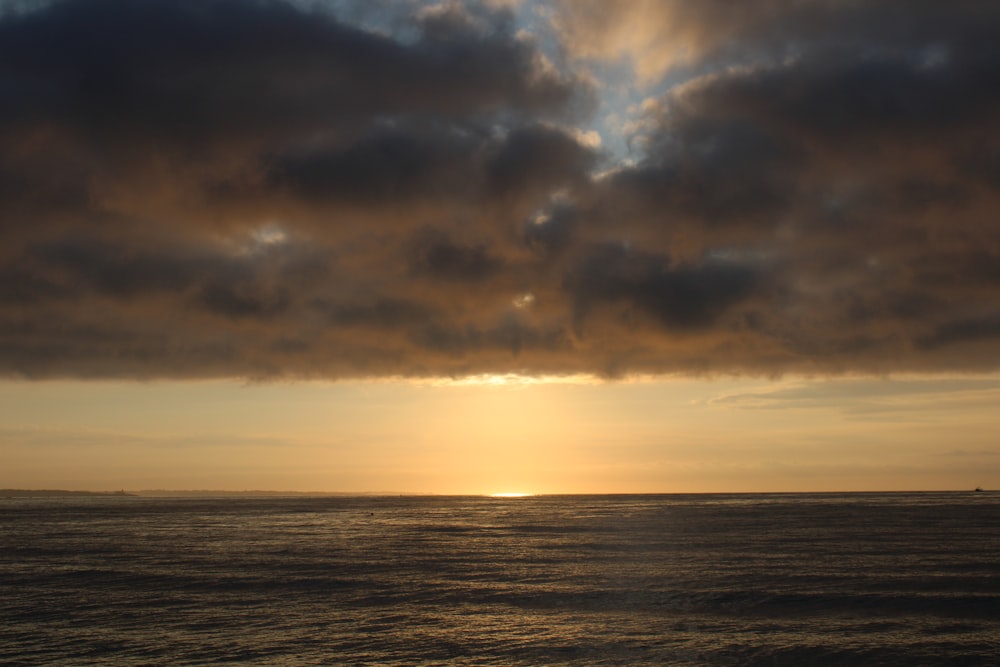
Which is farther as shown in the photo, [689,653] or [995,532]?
[995,532]

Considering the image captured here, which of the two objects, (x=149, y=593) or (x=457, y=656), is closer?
(x=457, y=656)

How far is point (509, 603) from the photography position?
4216 centimetres

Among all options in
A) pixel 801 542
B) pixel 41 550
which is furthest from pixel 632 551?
pixel 41 550

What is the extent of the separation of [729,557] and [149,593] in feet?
139

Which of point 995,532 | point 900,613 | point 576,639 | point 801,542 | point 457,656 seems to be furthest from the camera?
point 995,532

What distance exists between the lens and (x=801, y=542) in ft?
247

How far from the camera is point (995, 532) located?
8575 centimetres

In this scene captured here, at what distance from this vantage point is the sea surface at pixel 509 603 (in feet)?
101

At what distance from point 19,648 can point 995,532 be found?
302 feet

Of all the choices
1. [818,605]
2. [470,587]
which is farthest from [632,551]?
[818,605]

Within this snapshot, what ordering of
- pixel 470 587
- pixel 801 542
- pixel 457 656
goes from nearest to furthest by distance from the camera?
pixel 457 656, pixel 470 587, pixel 801 542

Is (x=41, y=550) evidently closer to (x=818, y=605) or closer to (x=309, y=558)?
(x=309, y=558)

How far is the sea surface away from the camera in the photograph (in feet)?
101

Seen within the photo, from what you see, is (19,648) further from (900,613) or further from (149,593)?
(900,613)
